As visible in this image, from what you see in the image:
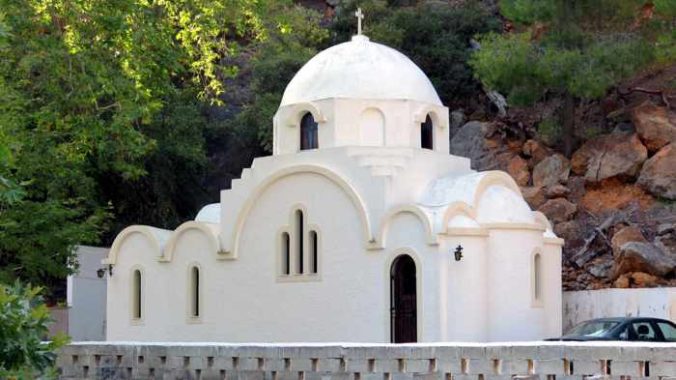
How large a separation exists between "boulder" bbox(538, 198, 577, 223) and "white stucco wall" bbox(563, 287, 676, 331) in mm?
7213

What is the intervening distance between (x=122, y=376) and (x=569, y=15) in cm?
2167

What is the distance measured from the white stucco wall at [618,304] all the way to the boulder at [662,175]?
7.85 metres

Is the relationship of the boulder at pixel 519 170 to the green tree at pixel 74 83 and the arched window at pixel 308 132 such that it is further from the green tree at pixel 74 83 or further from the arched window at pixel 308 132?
the arched window at pixel 308 132

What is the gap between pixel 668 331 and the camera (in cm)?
2869

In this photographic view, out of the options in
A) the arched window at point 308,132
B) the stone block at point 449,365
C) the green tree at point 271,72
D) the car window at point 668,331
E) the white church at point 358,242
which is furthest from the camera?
the green tree at point 271,72

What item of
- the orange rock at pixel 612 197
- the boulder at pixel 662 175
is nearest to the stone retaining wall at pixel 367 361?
the orange rock at pixel 612 197

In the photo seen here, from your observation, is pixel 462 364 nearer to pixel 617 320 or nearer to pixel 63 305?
pixel 617 320

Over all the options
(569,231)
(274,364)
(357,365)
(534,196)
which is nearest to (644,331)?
(357,365)

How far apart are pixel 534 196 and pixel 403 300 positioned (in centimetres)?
1281

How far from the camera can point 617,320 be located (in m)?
28.1

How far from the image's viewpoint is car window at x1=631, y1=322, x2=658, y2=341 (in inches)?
1092

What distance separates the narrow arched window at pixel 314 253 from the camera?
108 ft

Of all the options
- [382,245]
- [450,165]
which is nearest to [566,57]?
[450,165]

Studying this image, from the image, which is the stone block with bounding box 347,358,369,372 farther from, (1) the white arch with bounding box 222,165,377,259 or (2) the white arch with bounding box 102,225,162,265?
(2) the white arch with bounding box 102,225,162,265
